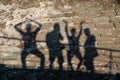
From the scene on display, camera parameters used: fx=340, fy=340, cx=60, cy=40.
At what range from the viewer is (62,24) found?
7855 millimetres

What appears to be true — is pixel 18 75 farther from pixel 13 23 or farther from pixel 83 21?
pixel 83 21

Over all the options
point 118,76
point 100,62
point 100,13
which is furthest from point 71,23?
point 118,76

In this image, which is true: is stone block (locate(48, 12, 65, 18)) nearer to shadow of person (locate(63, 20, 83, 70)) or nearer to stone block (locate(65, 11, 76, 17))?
stone block (locate(65, 11, 76, 17))

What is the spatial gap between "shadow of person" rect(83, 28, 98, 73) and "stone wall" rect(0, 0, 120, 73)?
7 centimetres

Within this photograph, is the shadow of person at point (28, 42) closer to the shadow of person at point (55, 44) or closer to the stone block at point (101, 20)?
the shadow of person at point (55, 44)

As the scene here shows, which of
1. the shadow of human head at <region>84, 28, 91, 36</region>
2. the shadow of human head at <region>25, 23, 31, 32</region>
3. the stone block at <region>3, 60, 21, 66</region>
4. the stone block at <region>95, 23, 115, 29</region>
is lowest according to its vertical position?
the stone block at <region>3, 60, 21, 66</region>

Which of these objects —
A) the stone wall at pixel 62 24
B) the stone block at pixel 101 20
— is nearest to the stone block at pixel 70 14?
the stone wall at pixel 62 24

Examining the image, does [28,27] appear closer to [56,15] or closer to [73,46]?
[56,15]

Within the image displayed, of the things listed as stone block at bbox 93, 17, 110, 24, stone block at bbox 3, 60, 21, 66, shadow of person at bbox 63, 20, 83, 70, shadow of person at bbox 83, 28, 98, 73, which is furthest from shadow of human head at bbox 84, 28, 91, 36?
stone block at bbox 3, 60, 21, 66

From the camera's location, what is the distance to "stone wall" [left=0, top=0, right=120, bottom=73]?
721 cm

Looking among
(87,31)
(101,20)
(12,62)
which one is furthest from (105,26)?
(12,62)

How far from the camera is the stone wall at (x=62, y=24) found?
7.21 m

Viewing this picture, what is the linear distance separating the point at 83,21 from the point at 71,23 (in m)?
0.28

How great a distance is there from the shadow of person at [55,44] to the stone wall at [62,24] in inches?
3.0
